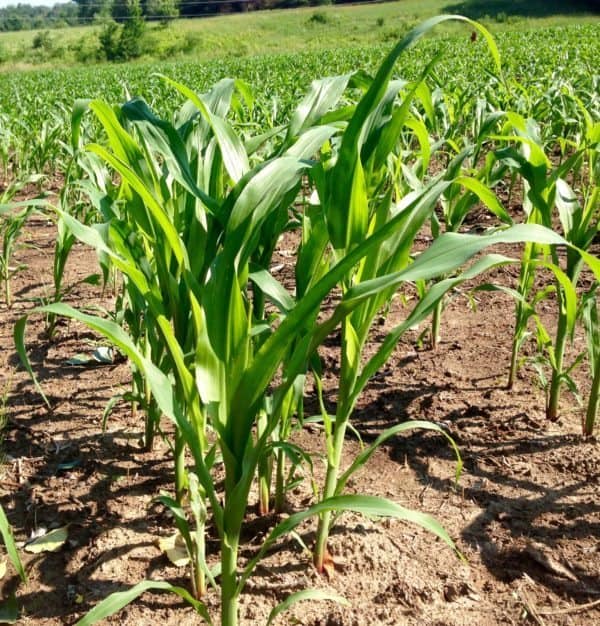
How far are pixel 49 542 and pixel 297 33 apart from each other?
147 ft

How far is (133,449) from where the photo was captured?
6.55 feet

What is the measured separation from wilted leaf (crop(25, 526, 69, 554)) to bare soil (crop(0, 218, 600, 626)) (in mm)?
18

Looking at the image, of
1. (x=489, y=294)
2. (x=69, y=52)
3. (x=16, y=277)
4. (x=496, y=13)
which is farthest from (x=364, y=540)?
(x=496, y=13)

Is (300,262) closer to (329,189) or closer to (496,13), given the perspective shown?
(329,189)

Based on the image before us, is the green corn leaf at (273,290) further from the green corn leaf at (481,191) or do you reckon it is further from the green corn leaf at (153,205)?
the green corn leaf at (481,191)

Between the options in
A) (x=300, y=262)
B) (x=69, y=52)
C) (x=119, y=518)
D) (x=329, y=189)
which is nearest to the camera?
(x=329, y=189)

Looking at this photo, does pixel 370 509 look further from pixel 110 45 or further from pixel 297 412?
pixel 110 45

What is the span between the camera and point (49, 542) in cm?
161

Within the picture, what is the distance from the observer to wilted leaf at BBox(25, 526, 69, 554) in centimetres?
160

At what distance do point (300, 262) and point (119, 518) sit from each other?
2.71 feet

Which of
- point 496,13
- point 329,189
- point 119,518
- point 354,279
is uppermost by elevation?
point 496,13

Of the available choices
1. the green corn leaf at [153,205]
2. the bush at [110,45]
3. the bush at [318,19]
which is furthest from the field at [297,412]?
the bush at [318,19]

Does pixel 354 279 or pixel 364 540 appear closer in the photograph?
pixel 354 279

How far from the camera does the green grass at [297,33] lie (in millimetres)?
36375
